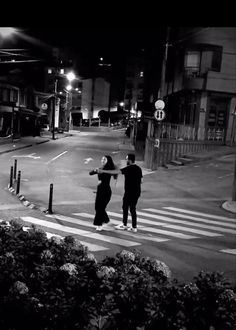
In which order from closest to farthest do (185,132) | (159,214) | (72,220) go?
(72,220) < (159,214) < (185,132)

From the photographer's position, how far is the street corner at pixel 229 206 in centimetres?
1533

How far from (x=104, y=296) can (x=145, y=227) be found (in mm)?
7999

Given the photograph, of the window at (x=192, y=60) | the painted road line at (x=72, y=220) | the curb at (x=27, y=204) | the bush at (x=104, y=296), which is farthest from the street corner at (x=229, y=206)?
the window at (x=192, y=60)

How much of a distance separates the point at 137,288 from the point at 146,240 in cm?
672

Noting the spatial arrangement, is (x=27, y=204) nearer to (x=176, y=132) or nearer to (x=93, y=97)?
(x=176, y=132)

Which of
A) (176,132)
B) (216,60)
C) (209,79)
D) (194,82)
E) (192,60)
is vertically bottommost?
(176,132)

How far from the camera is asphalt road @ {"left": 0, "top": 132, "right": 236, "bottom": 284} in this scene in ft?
31.5

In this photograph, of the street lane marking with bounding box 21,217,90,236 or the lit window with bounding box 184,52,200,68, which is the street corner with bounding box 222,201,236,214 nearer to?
the street lane marking with bounding box 21,217,90,236

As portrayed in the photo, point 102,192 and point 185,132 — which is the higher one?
point 185,132

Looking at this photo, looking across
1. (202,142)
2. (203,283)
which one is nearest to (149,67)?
(202,142)

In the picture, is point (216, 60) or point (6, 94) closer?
point (216, 60)

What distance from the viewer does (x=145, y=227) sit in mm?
11938

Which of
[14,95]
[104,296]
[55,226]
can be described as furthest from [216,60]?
[104,296]

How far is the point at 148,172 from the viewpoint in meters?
25.2
